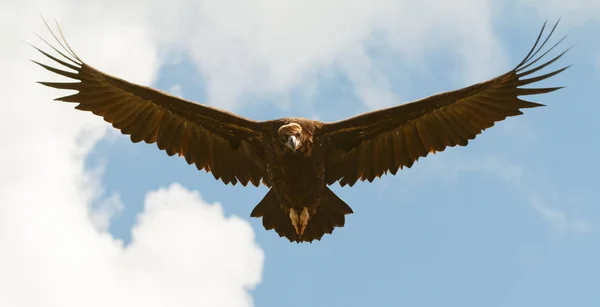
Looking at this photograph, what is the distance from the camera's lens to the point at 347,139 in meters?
17.3

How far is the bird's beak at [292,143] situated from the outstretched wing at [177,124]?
1.15 metres

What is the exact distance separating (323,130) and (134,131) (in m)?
3.03

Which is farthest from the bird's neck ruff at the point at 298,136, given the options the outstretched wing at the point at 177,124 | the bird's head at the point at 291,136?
the outstretched wing at the point at 177,124

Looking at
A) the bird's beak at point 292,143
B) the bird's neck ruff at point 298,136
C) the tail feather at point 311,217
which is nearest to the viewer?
the bird's beak at point 292,143

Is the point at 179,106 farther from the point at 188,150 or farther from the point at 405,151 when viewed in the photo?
the point at 405,151

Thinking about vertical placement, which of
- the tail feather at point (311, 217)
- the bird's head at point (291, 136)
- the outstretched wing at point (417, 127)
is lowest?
the tail feather at point (311, 217)

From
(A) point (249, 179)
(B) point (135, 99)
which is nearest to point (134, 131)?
(B) point (135, 99)

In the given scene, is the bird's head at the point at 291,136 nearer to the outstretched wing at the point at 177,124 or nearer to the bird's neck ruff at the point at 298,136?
the bird's neck ruff at the point at 298,136

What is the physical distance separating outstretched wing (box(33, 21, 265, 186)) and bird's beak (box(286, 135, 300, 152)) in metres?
1.15

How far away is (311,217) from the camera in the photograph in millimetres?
17062

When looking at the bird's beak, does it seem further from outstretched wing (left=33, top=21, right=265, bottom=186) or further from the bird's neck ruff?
outstretched wing (left=33, top=21, right=265, bottom=186)

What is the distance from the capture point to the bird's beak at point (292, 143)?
630 inches

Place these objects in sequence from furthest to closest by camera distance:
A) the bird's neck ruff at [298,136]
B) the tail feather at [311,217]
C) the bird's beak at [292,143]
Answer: the tail feather at [311,217] → the bird's neck ruff at [298,136] → the bird's beak at [292,143]

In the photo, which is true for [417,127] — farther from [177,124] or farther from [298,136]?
[177,124]
